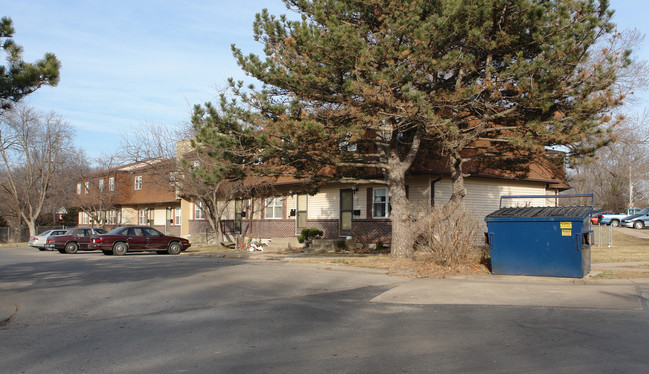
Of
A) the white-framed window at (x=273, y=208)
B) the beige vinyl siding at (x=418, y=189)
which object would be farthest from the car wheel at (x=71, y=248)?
the beige vinyl siding at (x=418, y=189)

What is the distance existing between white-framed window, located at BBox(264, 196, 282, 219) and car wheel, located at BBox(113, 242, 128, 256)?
7.86m

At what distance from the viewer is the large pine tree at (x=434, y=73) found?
14727mm

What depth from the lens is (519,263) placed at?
46.1 feet

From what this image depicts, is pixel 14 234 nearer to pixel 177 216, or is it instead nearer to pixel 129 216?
pixel 129 216

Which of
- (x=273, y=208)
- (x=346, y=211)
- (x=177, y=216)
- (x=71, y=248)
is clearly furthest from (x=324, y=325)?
(x=177, y=216)

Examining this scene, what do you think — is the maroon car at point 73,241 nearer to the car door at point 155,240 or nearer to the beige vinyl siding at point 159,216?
the car door at point 155,240

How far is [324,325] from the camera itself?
344 inches

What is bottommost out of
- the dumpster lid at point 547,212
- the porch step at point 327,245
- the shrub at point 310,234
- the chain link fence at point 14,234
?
the chain link fence at point 14,234

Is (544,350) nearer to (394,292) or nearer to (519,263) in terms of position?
(394,292)

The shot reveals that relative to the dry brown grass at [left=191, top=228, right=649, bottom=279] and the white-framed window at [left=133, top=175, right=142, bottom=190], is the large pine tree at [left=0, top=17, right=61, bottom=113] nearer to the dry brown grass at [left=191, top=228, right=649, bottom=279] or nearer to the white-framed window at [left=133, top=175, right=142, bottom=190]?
the dry brown grass at [left=191, top=228, right=649, bottom=279]

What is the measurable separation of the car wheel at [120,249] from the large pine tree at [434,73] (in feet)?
42.9

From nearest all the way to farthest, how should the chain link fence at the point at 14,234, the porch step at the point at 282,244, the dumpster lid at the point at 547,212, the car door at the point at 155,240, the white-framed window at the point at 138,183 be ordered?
the dumpster lid at the point at 547,212
the car door at the point at 155,240
the porch step at the point at 282,244
the white-framed window at the point at 138,183
the chain link fence at the point at 14,234

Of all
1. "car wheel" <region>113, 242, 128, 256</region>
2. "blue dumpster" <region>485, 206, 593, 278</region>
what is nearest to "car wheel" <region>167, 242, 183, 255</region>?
"car wheel" <region>113, 242, 128, 256</region>

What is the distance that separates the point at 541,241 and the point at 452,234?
2.33m
